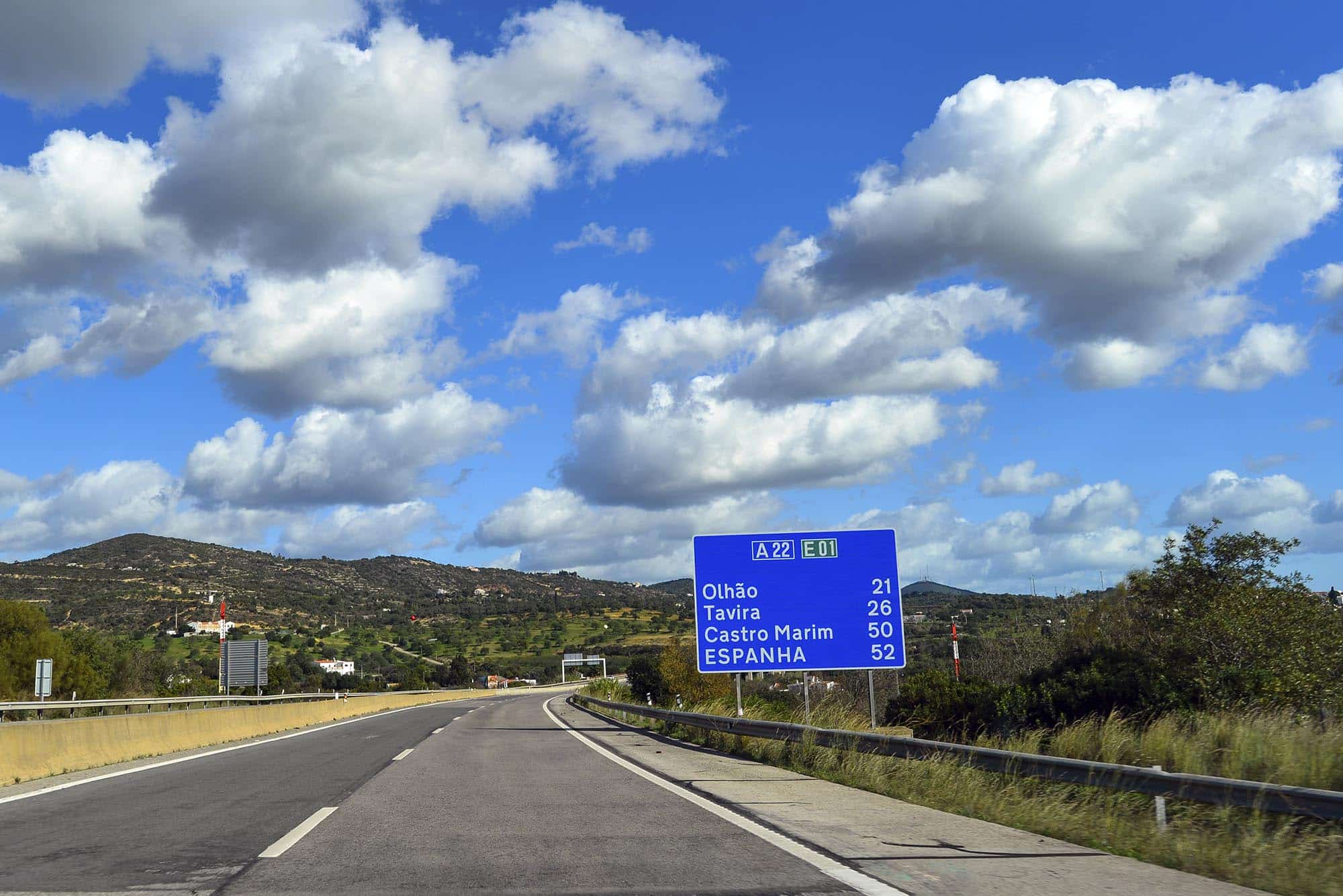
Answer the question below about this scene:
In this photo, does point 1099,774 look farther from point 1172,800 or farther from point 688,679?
point 688,679

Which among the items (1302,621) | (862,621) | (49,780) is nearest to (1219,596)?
(1302,621)

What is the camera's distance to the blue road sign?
19.7 metres

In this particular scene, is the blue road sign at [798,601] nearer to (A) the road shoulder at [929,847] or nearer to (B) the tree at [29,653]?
(A) the road shoulder at [929,847]

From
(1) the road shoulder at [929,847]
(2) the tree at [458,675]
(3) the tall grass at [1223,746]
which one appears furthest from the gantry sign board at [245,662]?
(2) the tree at [458,675]

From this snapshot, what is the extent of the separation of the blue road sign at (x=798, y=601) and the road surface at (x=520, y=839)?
465 cm

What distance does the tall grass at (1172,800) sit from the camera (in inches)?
285

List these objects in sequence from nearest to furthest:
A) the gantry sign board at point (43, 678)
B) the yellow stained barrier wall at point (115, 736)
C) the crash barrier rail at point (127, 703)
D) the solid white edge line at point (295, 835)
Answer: the solid white edge line at point (295, 835), the yellow stained barrier wall at point (115, 736), the crash barrier rail at point (127, 703), the gantry sign board at point (43, 678)

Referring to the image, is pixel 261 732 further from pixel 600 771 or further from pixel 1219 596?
pixel 1219 596

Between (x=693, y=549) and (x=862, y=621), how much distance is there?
3632 mm

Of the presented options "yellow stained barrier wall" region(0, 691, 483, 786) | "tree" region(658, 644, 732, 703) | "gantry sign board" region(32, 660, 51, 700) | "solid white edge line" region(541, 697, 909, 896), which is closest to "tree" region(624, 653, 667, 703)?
"tree" region(658, 644, 732, 703)

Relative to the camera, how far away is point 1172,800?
9500 mm

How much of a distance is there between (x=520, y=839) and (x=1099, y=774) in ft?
16.4

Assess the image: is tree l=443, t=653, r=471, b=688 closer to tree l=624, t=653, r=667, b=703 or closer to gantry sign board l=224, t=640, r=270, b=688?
tree l=624, t=653, r=667, b=703

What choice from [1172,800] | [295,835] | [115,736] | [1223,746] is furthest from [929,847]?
[115,736]
